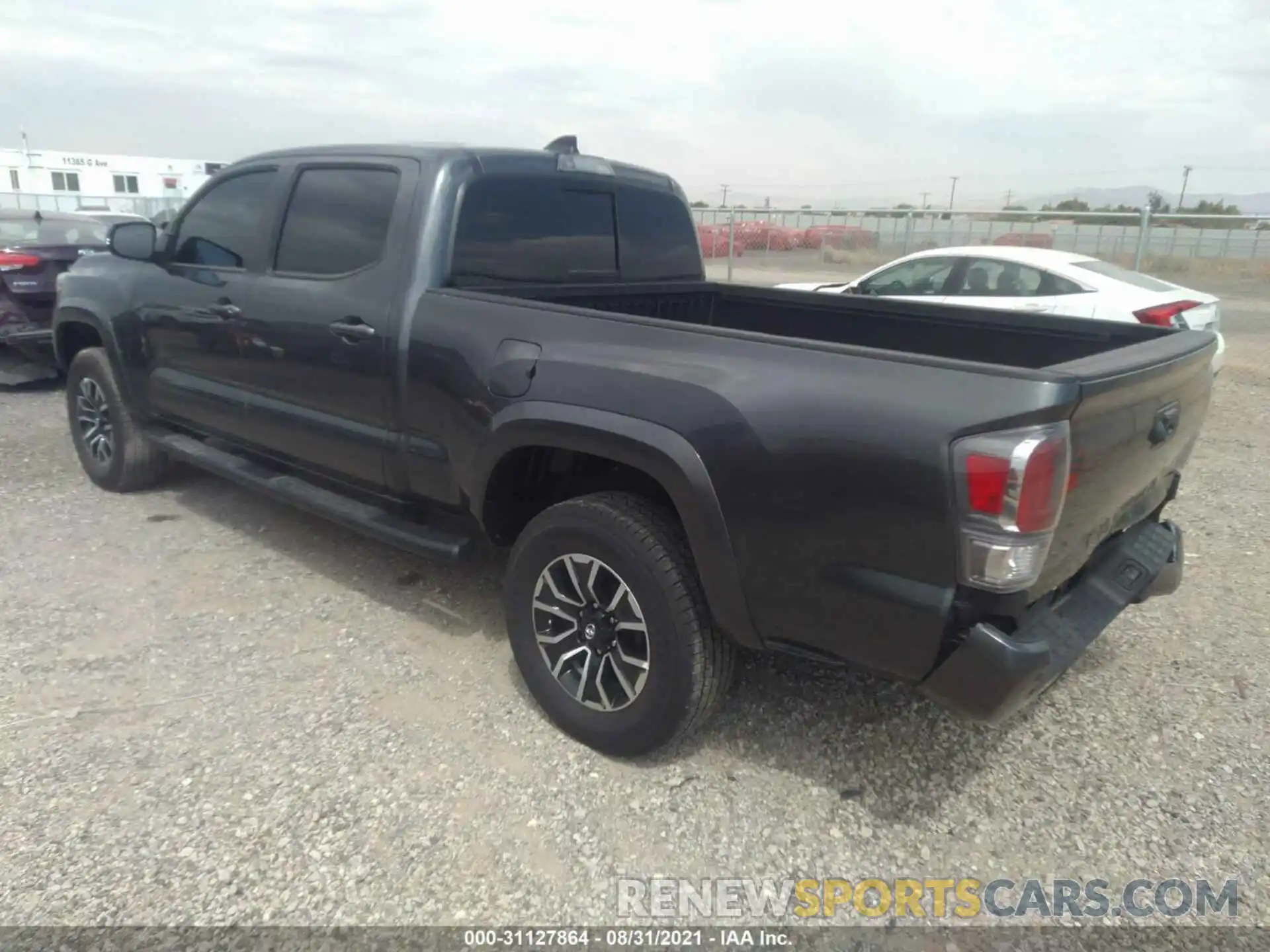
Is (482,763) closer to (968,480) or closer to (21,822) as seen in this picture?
(21,822)

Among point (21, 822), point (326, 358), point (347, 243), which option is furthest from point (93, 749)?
point (347, 243)

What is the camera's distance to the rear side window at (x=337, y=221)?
3.48 metres

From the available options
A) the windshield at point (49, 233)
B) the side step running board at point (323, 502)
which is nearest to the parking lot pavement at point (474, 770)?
the side step running board at point (323, 502)

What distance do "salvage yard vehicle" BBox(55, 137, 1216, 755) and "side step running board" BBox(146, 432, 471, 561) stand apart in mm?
15

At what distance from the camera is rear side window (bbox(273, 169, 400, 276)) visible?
3477 mm

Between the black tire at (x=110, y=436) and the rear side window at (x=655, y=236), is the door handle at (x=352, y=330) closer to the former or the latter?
the rear side window at (x=655, y=236)

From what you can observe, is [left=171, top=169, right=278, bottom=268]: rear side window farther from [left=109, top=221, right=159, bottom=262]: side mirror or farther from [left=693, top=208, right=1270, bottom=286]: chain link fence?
[left=693, top=208, right=1270, bottom=286]: chain link fence

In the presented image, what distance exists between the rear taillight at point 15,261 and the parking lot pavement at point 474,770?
476 cm

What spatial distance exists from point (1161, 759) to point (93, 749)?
140 inches

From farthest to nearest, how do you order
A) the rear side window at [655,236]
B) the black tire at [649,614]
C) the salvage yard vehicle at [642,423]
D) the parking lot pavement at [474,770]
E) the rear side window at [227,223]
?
the rear side window at [655,236], the rear side window at [227,223], the black tire at [649,614], the parking lot pavement at [474,770], the salvage yard vehicle at [642,423]

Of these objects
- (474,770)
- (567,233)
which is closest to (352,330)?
(567,233)

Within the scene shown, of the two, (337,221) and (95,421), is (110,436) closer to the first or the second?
(95,421)

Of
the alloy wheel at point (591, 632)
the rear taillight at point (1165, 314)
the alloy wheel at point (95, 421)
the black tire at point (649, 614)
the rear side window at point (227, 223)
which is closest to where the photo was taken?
the black tire at point (649, 614)

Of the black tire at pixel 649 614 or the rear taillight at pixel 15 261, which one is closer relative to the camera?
the black tire at pixel 649 614
